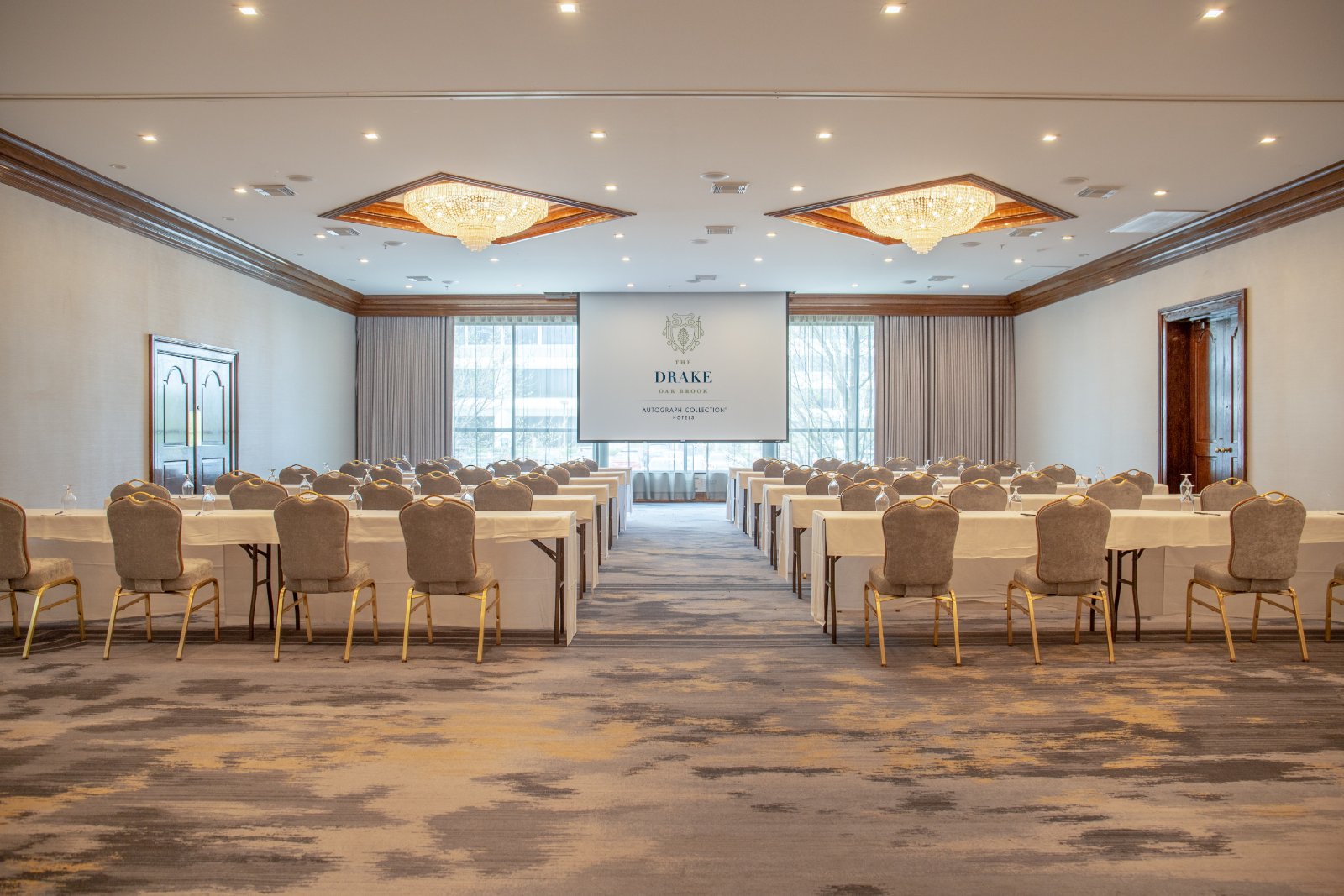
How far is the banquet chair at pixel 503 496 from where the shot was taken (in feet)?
22.0

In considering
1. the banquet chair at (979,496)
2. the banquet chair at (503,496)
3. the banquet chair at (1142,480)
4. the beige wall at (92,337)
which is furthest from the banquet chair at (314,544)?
the banquet chair at (1142,480)

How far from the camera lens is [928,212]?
8625 mm

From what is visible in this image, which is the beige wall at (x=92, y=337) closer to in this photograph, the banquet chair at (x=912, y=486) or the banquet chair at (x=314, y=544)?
the banquet chair at (x=314, y=544)

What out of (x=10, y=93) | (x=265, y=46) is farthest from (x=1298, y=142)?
(x=10, y=93)

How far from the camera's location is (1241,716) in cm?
417

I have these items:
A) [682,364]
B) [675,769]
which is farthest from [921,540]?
[682,364]

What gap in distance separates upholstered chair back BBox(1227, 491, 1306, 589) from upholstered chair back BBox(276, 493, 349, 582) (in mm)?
5218

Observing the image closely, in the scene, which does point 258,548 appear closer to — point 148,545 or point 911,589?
point 148,545

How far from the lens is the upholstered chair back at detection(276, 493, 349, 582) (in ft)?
16.7

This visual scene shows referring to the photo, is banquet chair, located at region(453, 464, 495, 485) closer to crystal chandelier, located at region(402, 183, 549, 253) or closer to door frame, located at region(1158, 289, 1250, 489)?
crystal chandelier, located at region(402, 183, 549, 253)

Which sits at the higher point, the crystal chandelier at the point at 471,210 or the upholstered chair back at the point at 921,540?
the crystal chandelier at the point at 471,210

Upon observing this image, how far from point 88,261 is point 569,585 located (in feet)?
21.1

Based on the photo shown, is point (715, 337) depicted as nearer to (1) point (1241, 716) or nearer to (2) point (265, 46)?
(2) point (265, 46)

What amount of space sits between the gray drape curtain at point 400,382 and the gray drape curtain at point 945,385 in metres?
8.39
